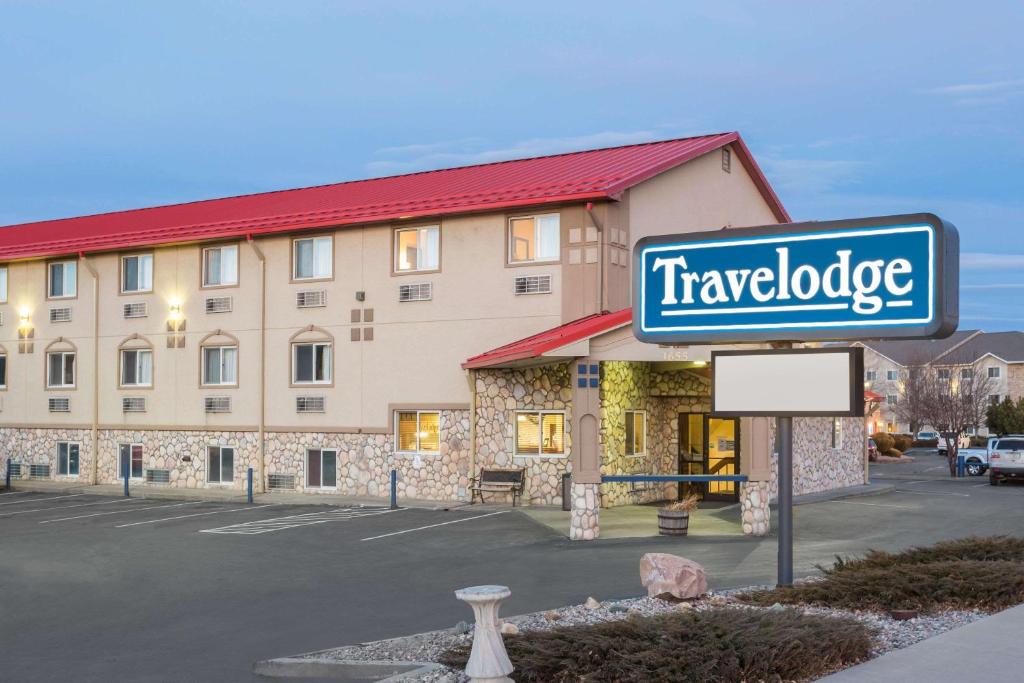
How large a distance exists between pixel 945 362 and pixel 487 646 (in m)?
77.4

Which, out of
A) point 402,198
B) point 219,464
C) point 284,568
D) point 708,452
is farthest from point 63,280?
point 284,568

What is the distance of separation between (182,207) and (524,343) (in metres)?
18.5

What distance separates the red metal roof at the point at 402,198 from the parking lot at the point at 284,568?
754 cm

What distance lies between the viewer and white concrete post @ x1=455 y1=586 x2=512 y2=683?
7.54 m

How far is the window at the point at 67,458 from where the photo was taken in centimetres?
3500

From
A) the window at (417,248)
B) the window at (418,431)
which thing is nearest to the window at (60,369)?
the window at (418,431)

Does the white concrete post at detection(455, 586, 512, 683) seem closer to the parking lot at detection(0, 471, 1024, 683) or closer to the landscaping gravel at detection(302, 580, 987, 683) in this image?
the landscaping gravel at detection(302, 580, 987, 683)

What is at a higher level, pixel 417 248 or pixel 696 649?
pixel 417 248

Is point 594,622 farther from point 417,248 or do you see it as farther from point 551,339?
point 417,248

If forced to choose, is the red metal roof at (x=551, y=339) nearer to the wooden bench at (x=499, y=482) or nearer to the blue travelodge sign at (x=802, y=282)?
the wooden bench at (x=499, y=482)

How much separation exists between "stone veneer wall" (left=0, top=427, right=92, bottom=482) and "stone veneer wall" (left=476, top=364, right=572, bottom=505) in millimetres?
14895

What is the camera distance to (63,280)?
35625 mm

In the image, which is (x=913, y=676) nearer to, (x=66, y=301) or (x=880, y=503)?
(x=880, y=503)

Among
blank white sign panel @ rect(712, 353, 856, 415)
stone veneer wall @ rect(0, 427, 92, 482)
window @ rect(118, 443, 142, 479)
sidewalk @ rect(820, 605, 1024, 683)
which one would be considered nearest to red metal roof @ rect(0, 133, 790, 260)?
stone veneer wall @ rect(0, 427, 92, 482)
